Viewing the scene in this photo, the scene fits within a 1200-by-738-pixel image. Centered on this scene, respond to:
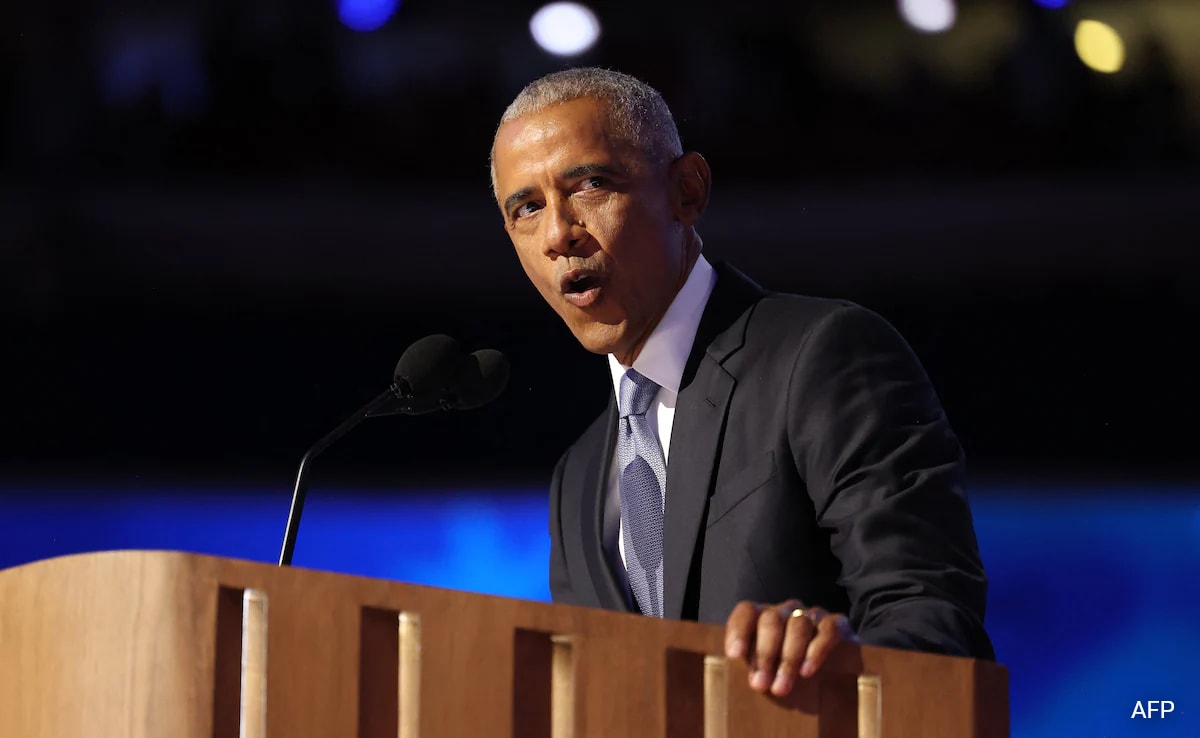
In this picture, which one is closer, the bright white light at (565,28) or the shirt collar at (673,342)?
the shirt collar at (673,342)

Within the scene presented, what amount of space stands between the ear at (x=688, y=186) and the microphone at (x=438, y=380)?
340 millimetres

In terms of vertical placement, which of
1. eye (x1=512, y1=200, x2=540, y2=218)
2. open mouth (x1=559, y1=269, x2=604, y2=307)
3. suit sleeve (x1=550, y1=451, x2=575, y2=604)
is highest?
eye (x1=512, y1=200, x2=540, y2=218)

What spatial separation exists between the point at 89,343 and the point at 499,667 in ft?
8.36

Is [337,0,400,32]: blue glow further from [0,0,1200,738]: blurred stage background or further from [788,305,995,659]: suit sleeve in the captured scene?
[788,305,995,659]: suit sleeve

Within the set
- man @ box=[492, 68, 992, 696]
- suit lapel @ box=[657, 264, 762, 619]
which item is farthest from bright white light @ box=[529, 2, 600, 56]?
suit lapel @ box=[657, 264, 762, 619]

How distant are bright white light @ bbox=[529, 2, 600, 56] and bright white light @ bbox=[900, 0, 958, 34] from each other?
2.38 feet

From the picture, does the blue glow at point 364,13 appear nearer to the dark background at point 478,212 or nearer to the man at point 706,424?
the dark background at point 478,212

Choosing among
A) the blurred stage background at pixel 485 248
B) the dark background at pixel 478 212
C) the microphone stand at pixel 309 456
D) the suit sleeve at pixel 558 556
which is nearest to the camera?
the microphone stand at pixel 309 456

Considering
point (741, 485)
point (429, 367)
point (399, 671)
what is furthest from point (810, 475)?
point (399, 671)

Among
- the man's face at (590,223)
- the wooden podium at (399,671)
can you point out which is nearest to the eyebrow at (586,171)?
the man's face at (590,223)

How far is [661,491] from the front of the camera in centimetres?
187

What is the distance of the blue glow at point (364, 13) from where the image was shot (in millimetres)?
3572

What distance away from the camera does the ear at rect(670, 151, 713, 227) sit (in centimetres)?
202

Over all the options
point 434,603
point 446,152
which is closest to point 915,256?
point 446,152
